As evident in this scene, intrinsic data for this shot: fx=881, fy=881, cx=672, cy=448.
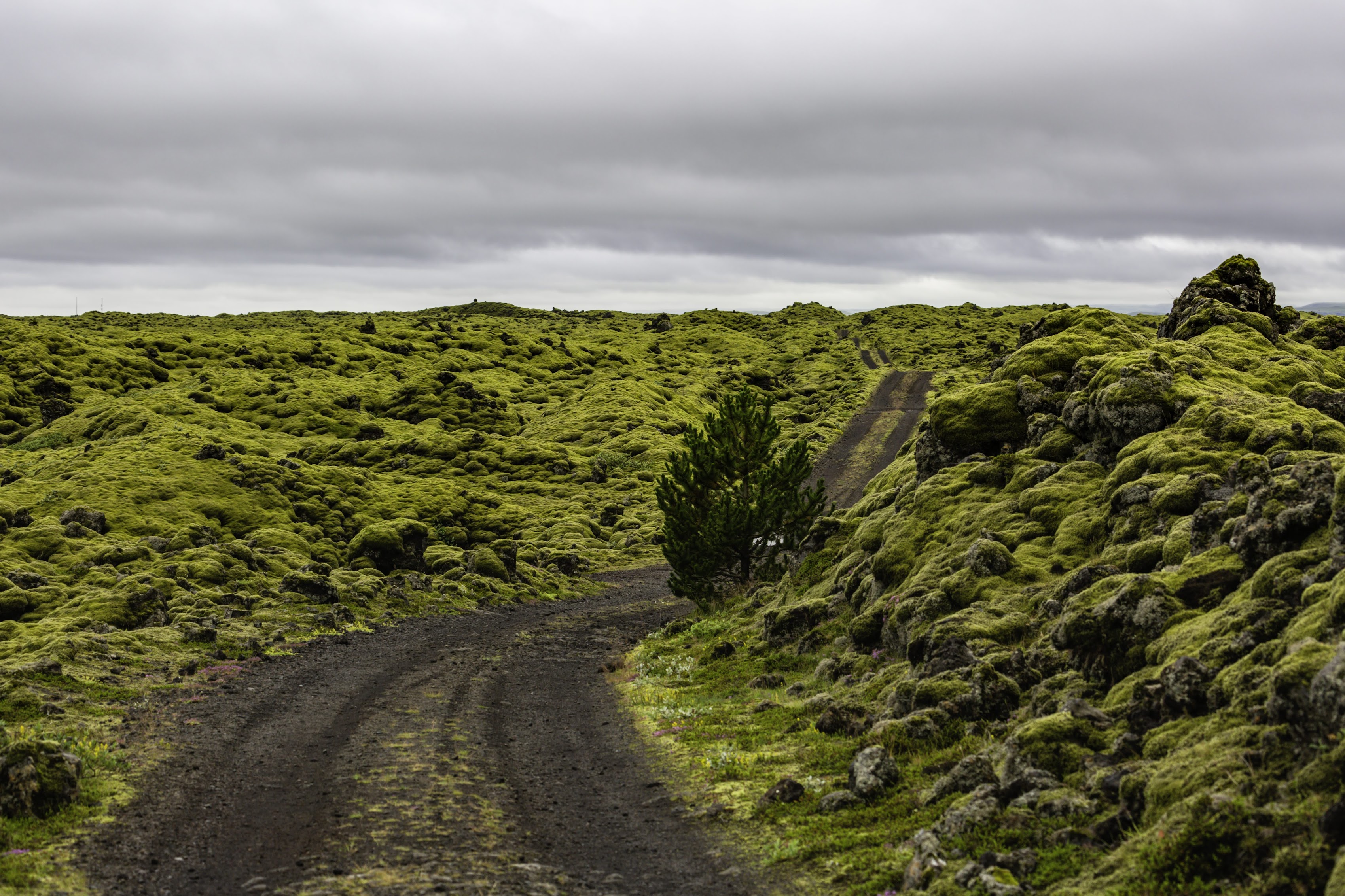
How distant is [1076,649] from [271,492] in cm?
5860

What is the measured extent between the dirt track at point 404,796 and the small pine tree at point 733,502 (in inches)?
353

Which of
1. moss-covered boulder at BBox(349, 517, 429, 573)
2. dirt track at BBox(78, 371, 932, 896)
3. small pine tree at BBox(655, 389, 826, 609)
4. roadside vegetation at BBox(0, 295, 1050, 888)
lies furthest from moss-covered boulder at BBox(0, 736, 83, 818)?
moss-covered boulder at BBox(349, 517, 429, 573)

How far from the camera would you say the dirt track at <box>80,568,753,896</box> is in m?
15.7

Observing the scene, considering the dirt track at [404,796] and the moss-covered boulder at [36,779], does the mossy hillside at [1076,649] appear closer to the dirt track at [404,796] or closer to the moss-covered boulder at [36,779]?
the dirt track at [404,796]

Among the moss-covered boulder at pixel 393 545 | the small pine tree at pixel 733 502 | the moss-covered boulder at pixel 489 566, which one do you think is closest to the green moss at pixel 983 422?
the small pine tree at pixel 733 502

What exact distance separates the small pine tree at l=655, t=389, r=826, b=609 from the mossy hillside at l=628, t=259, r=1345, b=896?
2.76 m

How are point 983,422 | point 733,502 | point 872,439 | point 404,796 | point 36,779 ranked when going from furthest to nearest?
1. point 872,439
2. point 733,502
3. point 983,422
4. point 404,796
5. point 36,779

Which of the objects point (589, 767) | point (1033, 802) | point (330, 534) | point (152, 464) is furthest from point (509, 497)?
point (1033, 802)

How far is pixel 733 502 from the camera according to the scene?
41438 mm

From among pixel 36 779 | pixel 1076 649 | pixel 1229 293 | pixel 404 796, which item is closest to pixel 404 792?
pixel 404 796

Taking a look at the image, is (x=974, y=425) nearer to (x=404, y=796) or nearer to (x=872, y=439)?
(x=404, y=796)

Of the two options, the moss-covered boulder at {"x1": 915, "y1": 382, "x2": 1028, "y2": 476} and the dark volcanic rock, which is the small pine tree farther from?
the dark volcanic rock

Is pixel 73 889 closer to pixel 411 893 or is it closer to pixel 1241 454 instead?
pixel 411 893

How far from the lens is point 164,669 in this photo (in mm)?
31703
